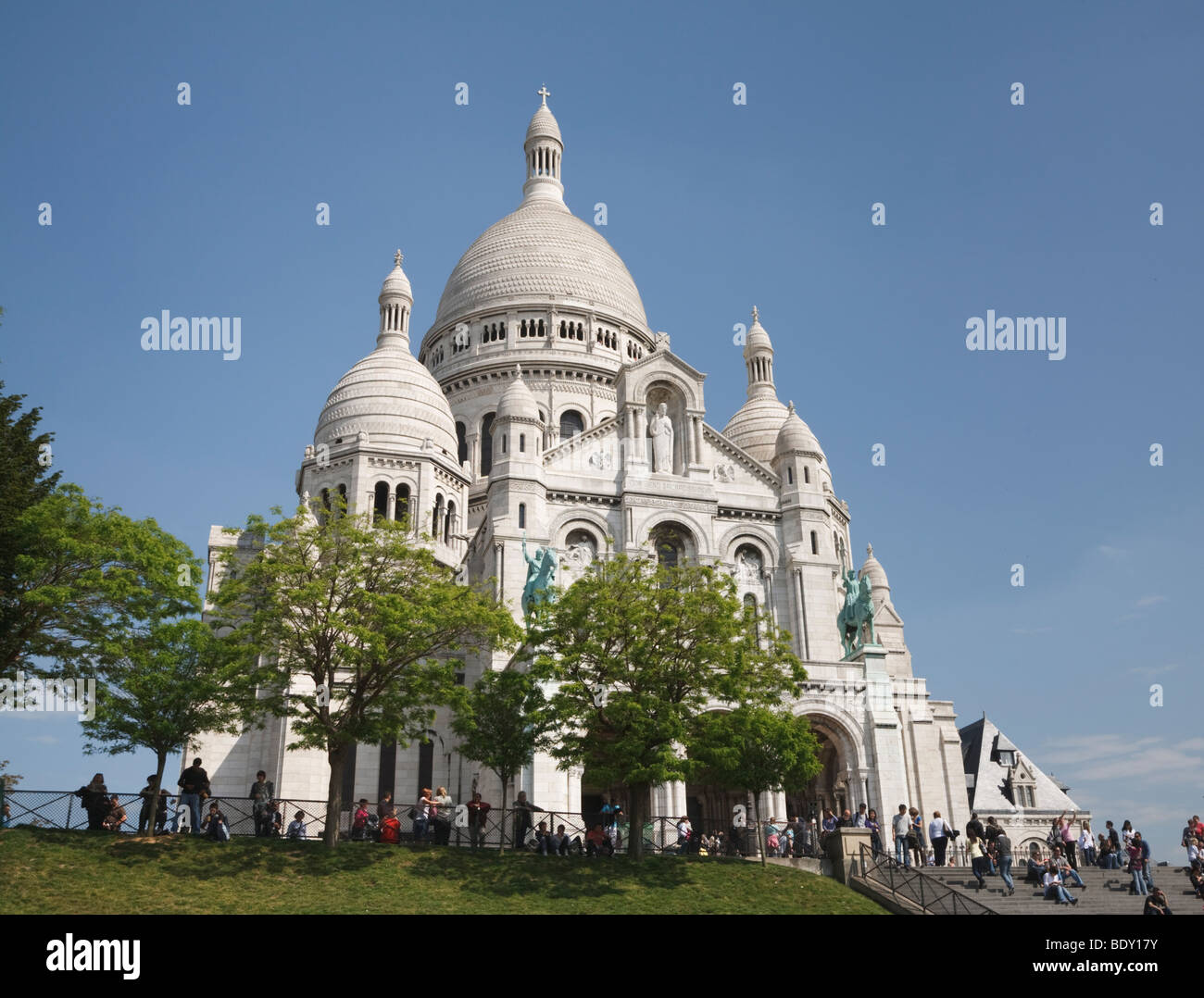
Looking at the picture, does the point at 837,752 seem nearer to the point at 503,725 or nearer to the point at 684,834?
the point at 684,834

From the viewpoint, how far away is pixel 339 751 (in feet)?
100

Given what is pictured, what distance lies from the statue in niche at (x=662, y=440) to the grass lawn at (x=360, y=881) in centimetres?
2229

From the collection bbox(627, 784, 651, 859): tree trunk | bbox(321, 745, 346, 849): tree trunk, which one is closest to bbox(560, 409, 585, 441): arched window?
bbox(627, 784, 651, 859): tree trunk

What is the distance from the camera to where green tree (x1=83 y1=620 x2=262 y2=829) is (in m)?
29.0

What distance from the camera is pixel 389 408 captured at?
176 ft

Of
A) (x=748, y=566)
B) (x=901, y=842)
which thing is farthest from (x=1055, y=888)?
(x=748, y=566)

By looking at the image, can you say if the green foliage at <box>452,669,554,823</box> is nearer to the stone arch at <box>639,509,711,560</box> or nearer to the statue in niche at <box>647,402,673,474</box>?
the stone arch at <box>639,509,711,560</box>

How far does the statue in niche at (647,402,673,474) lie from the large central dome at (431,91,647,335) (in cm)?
2052

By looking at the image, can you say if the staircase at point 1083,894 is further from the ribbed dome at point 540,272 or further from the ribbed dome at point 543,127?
the ribbed dome at point 543,127

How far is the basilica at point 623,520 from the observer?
4228 centimetres
